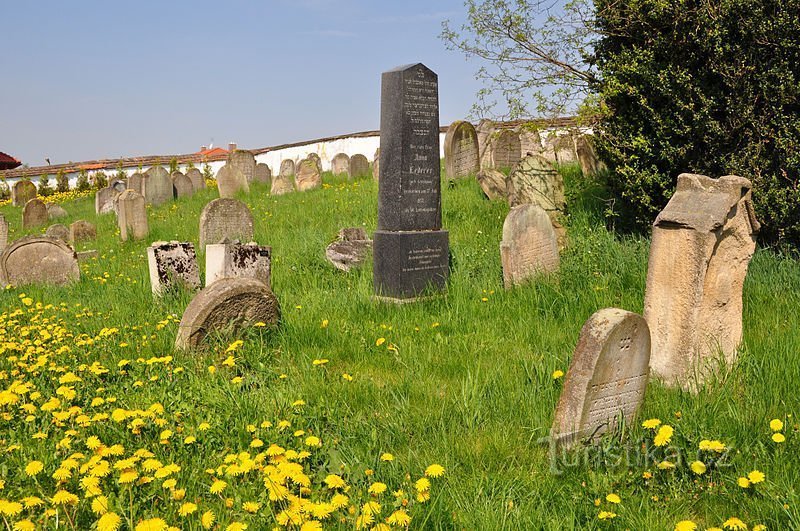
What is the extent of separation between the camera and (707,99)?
6934 millimetres

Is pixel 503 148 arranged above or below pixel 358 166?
above

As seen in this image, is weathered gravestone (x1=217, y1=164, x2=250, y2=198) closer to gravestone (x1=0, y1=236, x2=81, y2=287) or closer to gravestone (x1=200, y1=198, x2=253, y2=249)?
gravestone (x1=200, y1=198, x2=253, y2=249)

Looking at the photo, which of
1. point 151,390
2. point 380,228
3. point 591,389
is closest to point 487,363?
point 591,389

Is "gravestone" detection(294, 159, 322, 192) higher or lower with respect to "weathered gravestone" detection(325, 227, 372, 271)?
higher

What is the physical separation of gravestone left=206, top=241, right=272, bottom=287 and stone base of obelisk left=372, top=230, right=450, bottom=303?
1200 millimetres

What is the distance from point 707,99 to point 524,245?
247cm

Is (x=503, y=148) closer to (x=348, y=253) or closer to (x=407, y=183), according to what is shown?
(x=348, y=253)

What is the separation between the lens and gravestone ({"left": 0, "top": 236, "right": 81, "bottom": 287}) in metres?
8.48

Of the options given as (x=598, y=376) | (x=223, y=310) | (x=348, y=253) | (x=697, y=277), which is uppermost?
(x=697, y=277)

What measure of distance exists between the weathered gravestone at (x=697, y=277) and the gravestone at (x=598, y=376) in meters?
0.82

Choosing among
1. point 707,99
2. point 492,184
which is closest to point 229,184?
point 492,184

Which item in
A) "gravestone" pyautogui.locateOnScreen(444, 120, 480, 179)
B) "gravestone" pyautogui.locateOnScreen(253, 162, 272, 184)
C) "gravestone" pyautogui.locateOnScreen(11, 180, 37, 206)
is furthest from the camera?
"gravestone" pyautogui.locateOnScreen(11, 180, 37, 206)

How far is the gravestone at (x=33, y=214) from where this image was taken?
17.7m

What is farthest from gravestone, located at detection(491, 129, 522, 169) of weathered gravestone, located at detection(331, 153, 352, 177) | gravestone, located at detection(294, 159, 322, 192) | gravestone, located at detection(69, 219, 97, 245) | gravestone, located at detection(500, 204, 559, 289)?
gravestone, located at detection(69, 219, 97, 245)
